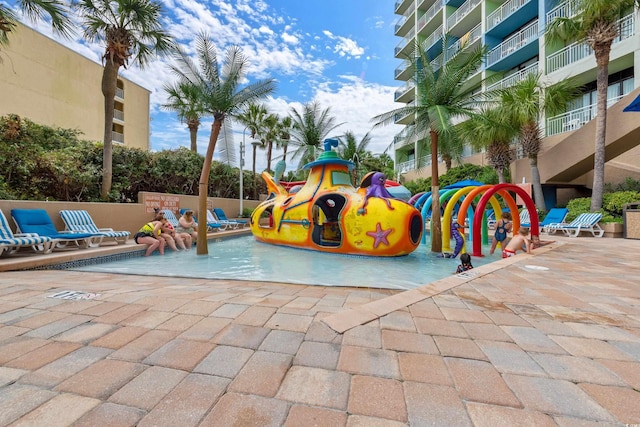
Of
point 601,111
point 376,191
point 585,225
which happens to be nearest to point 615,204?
point 585,225

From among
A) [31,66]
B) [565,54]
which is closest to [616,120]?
[565,54]

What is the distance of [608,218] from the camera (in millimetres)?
12609

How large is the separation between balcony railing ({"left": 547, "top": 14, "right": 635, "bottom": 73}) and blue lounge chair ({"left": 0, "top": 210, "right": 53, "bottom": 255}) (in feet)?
74.8

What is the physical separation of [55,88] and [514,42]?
35.0m

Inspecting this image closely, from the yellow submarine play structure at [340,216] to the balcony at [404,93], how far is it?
84.2 feet

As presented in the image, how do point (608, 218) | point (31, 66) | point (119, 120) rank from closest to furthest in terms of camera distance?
point (608, 218) → point (31, 66) → point (119, 120)

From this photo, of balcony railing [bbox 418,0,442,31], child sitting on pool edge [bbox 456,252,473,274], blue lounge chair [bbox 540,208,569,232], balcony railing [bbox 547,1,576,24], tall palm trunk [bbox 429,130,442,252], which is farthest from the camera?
balcony railing [bbox 418,0,442,31]

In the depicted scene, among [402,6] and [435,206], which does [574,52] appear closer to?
[435,206]

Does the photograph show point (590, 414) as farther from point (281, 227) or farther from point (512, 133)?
point (512, 133)

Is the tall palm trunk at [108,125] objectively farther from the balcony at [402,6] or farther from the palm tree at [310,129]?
the balcony at [402,6]

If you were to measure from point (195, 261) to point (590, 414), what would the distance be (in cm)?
856

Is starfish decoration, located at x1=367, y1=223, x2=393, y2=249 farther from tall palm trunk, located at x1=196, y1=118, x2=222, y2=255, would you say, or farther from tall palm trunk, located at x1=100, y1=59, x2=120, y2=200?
tall palm trunk, located at x1=100, y1=59, x2=120, y2=200

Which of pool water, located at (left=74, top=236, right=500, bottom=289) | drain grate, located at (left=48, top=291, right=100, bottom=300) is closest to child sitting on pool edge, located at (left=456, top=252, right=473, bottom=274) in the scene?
pool water, located at (left=74, top=236, right=500, bottom=289)

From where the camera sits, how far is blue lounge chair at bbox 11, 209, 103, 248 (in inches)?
296
